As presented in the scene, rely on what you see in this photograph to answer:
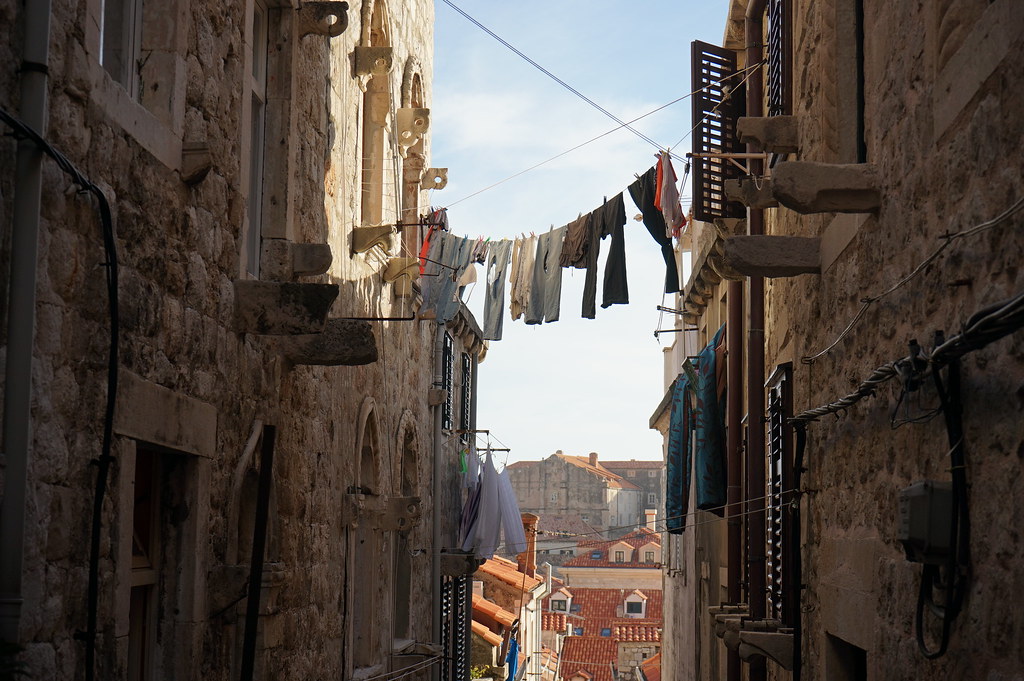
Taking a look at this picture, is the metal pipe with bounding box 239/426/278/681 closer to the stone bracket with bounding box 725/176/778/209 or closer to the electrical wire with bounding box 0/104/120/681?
the electrical wire with bounding box 0/104/120/681

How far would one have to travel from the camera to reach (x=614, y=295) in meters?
15.6

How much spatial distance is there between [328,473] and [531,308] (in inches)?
290

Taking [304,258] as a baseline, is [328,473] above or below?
below

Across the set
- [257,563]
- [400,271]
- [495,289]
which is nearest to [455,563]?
[495,289]

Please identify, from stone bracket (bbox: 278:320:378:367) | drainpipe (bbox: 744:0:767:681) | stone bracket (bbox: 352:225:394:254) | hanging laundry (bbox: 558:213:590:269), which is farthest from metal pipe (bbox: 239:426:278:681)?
hanging laundry (bbox: 558:213:590:269)

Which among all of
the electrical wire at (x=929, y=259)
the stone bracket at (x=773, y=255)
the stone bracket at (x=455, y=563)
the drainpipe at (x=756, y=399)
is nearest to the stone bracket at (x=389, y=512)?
the drainpipe at (x=756, y=399)

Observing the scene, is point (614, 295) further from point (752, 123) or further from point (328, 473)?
point (752, 123)

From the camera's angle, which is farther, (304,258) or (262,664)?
(304,258)

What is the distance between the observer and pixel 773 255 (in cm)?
721

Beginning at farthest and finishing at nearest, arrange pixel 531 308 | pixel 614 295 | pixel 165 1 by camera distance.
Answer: pixel 531 308
pixel 614 295
pixel 165 1

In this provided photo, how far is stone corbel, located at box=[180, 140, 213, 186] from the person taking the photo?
630cm

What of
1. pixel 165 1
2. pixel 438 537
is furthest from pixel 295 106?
pixel 438 537

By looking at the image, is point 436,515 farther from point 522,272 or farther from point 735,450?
point 735,450

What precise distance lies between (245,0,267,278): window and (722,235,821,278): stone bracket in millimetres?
3185
